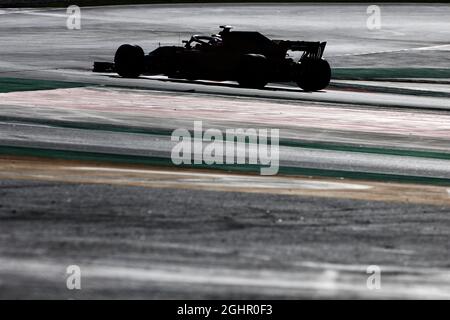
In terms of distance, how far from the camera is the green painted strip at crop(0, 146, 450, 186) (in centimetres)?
1858

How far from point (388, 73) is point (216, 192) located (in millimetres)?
24476

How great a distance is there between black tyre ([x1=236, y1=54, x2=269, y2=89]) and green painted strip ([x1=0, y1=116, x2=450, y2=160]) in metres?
8.94

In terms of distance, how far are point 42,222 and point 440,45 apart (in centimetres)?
3733

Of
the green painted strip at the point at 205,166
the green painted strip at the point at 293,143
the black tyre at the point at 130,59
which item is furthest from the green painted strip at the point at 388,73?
the green painted strip at the point at 205,166

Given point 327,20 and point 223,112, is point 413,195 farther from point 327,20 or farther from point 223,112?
point 327,20

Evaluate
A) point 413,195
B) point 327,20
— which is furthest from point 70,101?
Result: point 327,20

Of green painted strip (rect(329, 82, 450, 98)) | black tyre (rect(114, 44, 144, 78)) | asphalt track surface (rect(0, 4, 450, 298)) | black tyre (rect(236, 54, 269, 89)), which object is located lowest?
asphalt track surface (rect(0, 4, 450, 298))

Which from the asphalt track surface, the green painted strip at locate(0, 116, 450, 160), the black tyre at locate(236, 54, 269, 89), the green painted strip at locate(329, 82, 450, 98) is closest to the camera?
the asphalt track surface

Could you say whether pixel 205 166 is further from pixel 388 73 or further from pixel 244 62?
pixel 388 73

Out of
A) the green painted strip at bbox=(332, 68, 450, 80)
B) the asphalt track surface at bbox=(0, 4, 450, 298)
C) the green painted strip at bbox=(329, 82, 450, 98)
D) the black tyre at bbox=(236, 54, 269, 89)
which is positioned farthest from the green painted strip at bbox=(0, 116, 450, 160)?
the green painted strip at bbox=(332, 68, 450, 80)

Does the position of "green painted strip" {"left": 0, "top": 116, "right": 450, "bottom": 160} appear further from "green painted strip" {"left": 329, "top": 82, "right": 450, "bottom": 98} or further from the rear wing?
"green painted strip" {"left": 329, "top": 82, "right": 450, "bottom": 98}

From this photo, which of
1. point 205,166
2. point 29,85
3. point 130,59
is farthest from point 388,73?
point 205,166

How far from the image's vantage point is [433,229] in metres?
14.2
